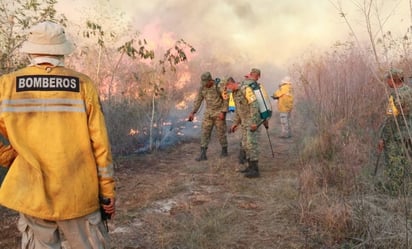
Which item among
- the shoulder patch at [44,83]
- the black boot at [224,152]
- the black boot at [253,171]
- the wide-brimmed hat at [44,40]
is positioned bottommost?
the black boot at [253,171]

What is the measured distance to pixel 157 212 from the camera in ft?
15.6

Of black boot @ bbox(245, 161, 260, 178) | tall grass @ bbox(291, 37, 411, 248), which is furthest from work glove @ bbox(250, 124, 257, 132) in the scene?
tall grass @ bbox(291, 37, 411, 248)

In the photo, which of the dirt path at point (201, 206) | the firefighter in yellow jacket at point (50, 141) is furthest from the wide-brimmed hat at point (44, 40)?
the dirt path at point (201, 206)

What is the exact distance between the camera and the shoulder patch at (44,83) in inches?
87.5

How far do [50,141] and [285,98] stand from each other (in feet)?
27.7

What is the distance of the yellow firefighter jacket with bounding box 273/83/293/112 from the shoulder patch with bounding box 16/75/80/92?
8285mm

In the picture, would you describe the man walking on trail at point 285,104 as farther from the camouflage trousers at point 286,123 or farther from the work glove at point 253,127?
the work glove at point 253,127

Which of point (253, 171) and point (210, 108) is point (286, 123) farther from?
point (253, 171)

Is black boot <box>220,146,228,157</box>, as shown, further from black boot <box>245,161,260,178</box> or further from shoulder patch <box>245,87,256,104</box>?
shoulder patch <box>245,87,256,104</box>

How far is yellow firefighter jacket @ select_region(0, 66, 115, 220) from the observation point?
221 centimetres

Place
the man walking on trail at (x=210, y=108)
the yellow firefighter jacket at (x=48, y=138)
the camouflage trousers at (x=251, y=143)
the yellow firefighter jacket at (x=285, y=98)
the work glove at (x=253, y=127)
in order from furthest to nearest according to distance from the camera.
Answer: the yellow firefighter jacket at (x=285, y=98) < the man walking on trail at (x=210, y=108) < the camouflage trousers at (x=251, y=143) < the work glove at (x=253, y=127) < the yellow firefighter jacket at (x=48, y=138)

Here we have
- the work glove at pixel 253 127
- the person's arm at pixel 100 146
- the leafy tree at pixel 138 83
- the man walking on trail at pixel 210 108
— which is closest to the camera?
the person's arm at pixel 100 146

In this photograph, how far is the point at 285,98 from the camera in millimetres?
10117

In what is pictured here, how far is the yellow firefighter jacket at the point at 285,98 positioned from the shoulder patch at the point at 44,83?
27.2ft
